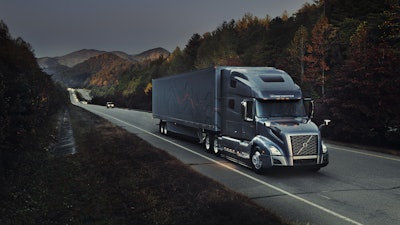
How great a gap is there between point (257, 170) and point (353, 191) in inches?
123

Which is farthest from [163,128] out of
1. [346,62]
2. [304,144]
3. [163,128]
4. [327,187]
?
[327,187]

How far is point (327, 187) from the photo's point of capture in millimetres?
10172

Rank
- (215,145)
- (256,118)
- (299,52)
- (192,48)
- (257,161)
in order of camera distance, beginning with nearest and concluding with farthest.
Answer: (257,161)
(256,118)
(215,145)
(299,52)
(192,48)

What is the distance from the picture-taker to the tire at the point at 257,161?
11.7m

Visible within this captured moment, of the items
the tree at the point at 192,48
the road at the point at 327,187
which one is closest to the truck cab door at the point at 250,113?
the road at the point at 327,187

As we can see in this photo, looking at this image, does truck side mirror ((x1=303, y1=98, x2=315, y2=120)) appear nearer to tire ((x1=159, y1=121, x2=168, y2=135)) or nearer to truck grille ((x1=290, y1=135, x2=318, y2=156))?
truck grille ((x1=290, y1=135, x2=318, y2=156))

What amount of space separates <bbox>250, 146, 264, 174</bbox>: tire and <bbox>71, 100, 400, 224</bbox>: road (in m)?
0.21

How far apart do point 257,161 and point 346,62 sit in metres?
10.5

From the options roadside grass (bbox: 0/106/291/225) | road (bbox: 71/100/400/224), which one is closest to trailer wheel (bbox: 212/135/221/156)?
road (bbox: 71/100/400/224)

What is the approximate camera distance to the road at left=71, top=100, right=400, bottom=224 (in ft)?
25.3

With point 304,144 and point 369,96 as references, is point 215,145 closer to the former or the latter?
point 304,144

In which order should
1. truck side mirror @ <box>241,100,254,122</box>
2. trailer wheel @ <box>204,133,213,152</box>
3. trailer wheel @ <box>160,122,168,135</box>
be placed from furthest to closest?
trailer wheel @ <box>160,122,168,135</box> → trailer wheel @ <box>204,133,213,152</box> → truck side mirror @ <box>241,100,254,122</box>

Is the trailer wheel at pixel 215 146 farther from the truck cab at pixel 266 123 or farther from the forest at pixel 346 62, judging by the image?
→ the forest at pixel 346 62

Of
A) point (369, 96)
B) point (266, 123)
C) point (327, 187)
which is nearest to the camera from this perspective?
point (327, 187)
